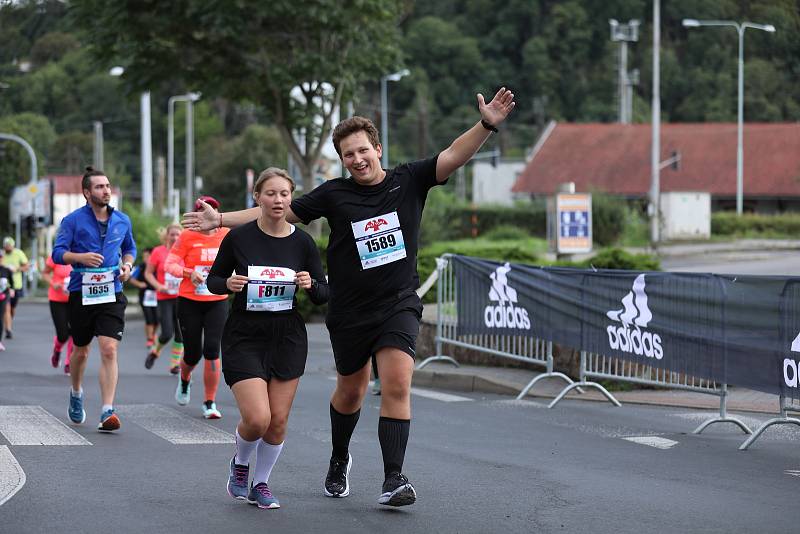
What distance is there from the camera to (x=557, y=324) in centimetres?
1376

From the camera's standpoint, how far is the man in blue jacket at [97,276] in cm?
1062

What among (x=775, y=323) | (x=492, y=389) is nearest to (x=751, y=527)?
(x=775, y=323)

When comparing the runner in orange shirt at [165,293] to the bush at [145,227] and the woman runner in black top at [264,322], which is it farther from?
the bush at [145,227]

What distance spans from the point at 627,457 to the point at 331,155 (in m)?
37.3

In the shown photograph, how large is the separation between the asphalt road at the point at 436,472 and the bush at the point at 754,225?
47727 mm

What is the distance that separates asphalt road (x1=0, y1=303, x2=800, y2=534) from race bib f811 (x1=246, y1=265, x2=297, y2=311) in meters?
1.05

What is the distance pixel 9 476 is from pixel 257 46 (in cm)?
2014

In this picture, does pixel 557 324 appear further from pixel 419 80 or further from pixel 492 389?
pixel 419 80

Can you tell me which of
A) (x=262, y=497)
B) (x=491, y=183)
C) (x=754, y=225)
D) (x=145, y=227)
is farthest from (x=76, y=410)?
(x=491, y=183)

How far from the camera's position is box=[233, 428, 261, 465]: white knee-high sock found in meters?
7.43

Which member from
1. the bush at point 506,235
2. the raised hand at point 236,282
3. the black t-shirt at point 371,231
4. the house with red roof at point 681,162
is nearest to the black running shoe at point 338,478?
the black t-shirt at point 371,231

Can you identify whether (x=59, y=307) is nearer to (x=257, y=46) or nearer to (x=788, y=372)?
(x=788, y=372)

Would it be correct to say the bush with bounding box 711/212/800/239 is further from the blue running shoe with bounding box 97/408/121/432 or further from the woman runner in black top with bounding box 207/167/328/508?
Answer: the woman runner in black top with bounding box 207/167/328/508

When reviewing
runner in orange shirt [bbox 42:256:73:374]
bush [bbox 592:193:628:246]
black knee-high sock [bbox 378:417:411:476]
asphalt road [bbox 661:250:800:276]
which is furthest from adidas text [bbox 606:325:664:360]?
bush [bbox 592:193:628:246]
